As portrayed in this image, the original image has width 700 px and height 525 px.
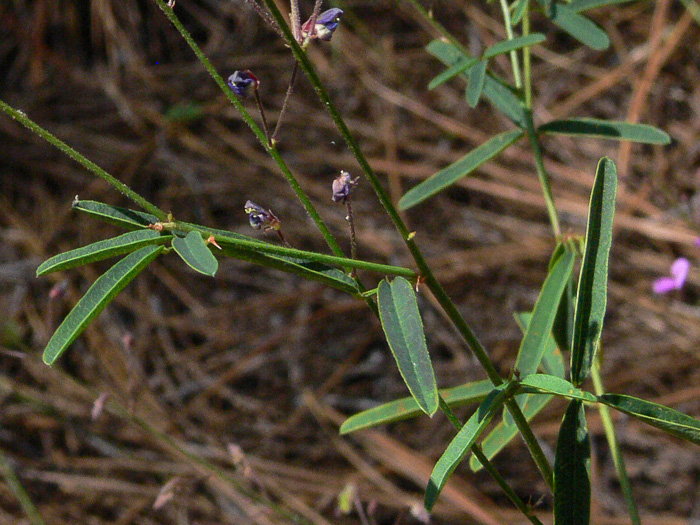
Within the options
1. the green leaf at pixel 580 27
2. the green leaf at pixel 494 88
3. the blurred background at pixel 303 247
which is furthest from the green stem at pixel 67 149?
the blurred background at pixel 303 247

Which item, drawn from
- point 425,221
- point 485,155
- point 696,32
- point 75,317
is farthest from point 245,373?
point 696,32

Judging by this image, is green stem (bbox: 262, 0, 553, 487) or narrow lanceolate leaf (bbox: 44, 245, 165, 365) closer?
green stem (bbox: 262, 0, 553, 487)

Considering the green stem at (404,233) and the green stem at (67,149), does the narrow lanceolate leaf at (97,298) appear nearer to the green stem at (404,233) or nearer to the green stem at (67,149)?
the green stem at (67,149)

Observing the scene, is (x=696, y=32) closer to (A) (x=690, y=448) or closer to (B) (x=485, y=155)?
(A) (x=690, y=448)

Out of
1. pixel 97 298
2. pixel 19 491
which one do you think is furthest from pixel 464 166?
pixel 19 491

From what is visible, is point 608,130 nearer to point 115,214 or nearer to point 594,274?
point 594,274

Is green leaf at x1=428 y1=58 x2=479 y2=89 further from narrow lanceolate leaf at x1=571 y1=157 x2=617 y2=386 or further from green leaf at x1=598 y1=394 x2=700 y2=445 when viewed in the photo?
green leaf at x1=598 y1=394 x2=700 y2=445

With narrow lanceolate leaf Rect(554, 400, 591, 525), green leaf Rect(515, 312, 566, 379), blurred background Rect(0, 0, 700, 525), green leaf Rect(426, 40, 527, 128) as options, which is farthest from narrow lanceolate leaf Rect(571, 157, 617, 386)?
blurred background Rect(0, 0, 700, 525)
